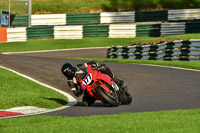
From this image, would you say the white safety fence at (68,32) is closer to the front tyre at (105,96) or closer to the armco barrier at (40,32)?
the armco barrier at (40,32)

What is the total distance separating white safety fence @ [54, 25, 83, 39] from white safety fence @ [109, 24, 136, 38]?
2528 mm

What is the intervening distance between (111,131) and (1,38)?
30397 mm

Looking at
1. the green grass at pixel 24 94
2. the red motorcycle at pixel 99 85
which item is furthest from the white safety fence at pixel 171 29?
the red motorcycle at pixel 99 85

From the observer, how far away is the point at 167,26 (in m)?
38.4

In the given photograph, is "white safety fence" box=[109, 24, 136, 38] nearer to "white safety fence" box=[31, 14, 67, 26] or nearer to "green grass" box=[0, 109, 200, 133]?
"white safety fence" box=[31, 14, 67, 26]

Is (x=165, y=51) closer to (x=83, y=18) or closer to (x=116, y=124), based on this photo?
(x=116, y=124)

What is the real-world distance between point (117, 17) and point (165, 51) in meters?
20.9

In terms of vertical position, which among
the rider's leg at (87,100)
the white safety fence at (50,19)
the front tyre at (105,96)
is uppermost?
the white safety fence at (50,19)

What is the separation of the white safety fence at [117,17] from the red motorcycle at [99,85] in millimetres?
32841

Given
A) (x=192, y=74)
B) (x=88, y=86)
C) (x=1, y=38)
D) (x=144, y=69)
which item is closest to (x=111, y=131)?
(x=88, y=86)

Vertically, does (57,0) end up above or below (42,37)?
above

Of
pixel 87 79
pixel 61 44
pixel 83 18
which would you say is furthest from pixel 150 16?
pixel 87 79

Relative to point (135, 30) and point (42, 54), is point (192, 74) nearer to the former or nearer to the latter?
point (42, 54)

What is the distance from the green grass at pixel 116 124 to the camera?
7704 mm
